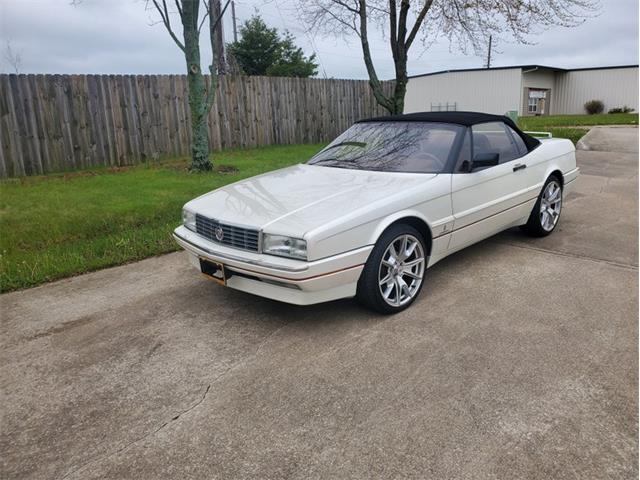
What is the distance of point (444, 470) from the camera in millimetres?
2158

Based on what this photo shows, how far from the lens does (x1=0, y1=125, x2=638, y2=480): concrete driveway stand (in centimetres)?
226

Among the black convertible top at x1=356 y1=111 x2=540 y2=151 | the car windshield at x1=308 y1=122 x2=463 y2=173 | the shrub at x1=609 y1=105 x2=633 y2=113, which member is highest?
the shrub at x1=609 y1=105 x2=633 y2=113

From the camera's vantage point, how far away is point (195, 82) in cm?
892

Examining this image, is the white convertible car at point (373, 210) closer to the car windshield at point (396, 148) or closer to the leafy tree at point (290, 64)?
the car windshield at point (396, 148)

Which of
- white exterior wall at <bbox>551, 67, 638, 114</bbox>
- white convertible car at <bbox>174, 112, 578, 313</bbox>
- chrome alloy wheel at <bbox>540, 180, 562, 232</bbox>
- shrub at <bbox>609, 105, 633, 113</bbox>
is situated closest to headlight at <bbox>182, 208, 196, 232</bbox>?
white convertible car at <bbox>174, 112, 578, 313</bbox>

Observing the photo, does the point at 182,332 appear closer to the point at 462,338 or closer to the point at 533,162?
the point at 462,338

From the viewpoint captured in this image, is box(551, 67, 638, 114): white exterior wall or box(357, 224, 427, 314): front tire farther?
box(551, 67, 638, 114): white exterior wall

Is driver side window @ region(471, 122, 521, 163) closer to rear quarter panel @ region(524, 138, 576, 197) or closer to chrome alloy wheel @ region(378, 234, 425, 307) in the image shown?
rear quarter panel @ region(524, 138, 576, 197)

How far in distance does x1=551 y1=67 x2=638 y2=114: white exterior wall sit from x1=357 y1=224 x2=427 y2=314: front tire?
43653 mm

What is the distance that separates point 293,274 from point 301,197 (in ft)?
2.60

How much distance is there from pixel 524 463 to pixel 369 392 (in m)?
0.85

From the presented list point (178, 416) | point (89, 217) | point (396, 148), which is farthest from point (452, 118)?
point (89, 217)

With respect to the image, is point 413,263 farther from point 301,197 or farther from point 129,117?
point 129,117

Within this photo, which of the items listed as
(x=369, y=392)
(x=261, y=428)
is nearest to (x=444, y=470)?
(x=369, y=392)
